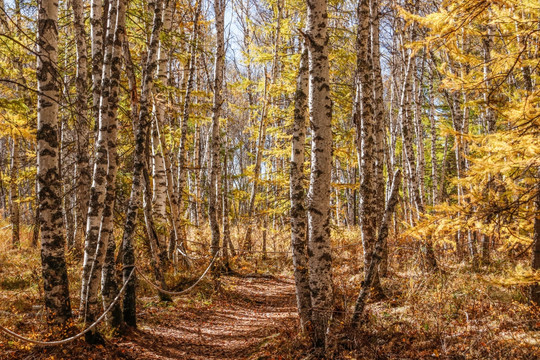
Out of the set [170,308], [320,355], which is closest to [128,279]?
[170,308]

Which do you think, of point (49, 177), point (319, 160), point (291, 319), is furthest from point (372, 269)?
point (49, 177)

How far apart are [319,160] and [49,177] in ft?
12.5

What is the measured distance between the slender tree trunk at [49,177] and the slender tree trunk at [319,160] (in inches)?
142

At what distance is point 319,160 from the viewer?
5484 mm

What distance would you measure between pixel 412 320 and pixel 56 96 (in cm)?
651

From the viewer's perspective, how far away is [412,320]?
6109mm

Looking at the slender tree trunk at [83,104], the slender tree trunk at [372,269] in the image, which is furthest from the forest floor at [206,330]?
the slender tree trunk at [83,104]

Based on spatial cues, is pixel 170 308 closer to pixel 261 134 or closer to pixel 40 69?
pixel 40 69

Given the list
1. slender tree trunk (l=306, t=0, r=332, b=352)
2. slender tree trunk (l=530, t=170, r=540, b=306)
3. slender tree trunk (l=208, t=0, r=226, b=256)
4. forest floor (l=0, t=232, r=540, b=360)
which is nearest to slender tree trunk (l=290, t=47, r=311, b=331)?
slender tree trunk (l=306, t=0, r=332, b=352)

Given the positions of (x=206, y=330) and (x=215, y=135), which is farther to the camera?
(x=215, y=135)

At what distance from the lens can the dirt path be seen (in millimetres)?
6199

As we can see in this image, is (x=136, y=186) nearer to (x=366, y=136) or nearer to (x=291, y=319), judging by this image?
(x=291, y=319)

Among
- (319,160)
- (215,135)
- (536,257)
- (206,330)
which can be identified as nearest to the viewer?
(319,160)

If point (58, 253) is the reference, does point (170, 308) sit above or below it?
below
